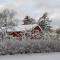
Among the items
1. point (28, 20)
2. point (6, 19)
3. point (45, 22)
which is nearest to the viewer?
point (6, 19)

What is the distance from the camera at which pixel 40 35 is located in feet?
34.4

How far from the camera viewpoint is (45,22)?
12680 millimetres

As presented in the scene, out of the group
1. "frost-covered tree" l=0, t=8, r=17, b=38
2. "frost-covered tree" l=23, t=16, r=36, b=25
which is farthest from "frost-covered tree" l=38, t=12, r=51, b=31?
"frost-covered tree" l=0, t=8, r=17, b=38

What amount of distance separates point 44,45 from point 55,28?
1.73 metres

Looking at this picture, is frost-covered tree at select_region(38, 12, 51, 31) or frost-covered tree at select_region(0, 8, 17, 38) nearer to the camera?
frost-covered tree at select_region(0, 8, 17, 38)

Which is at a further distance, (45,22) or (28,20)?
(45,22)

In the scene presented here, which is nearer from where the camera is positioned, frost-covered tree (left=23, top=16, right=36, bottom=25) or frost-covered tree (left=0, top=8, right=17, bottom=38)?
frost-covered tree (left=0, top=8, right=17, bottom=38)

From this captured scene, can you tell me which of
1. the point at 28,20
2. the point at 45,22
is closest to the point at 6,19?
the point at 28,20

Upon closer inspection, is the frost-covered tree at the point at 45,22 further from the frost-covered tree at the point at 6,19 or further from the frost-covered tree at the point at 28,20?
the frost-covered tree at the point at 6,19

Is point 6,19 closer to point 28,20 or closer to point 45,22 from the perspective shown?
point 28,20

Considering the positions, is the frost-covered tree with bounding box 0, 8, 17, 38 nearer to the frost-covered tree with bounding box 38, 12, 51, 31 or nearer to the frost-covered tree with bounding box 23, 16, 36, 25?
the frost-covered tree with bounding box 23, 16, 36, 25

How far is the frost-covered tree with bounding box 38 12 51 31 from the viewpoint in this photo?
11.5m

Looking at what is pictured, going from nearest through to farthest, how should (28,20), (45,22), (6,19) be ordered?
(6,19)
(28,20)
(45,22)

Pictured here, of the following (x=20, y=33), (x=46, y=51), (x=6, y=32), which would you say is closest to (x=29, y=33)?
(x=20, y=33)
